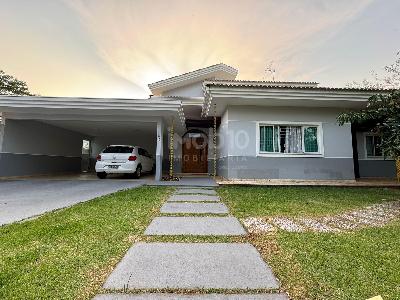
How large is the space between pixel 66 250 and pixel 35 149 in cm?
1156

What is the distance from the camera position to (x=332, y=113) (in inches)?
388

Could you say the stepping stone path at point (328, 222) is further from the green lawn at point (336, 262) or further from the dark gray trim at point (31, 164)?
the dark gray trim at point (31, 164)

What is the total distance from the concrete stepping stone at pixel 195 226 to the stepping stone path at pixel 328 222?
23 centimetres

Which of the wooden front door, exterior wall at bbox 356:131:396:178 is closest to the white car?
the wooden front door

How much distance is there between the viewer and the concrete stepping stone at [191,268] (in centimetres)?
186

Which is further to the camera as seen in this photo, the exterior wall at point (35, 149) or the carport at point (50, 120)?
the exterior wall at point (35, 149)

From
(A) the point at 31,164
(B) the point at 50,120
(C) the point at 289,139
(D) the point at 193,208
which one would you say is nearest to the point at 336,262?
(D) the point at 193,208

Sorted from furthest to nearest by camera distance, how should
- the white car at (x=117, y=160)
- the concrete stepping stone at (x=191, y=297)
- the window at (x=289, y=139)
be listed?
the white car at (x=117, y=160)
the window at (x=289, y=139)
the concrete stepping stone at (x=191, y=297)

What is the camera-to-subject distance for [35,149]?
1187 centimetres

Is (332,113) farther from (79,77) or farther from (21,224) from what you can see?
(79,77)

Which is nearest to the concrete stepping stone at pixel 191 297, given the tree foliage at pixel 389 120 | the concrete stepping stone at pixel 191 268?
the concrete stepping stone at pixel 191 268

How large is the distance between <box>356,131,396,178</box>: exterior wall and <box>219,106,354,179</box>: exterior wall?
2.56 metres

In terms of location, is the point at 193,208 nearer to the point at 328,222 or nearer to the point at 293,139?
the point at 328,222

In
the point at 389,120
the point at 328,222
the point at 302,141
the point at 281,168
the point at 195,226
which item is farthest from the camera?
the point at 302,141
